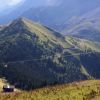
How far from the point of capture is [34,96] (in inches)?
1346

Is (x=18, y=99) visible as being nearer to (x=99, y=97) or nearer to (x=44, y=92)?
(x=44, y=92)

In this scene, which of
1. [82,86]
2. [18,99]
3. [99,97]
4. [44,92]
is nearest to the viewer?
[99,97]

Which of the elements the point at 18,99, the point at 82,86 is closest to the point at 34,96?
the point at 18,99

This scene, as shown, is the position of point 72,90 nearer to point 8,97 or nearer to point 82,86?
point 82,86

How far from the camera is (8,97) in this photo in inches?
1350

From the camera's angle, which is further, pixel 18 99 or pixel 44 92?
pixel 44 92

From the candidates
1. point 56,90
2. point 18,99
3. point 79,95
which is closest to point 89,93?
point 79,95

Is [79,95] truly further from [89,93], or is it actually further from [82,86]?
[82,86]

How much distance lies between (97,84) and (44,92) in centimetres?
719

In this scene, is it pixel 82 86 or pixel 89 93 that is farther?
pixel 82 86

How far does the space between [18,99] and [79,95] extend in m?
6.07

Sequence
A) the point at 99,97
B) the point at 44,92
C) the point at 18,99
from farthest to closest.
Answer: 1. the point at 44,92
2. the point at 18,99
3. the point at 99,97

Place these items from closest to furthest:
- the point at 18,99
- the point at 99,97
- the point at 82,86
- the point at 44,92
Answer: the point at 99,97 → the point at 18,99 → the point at 44,92 → the point at 82,86

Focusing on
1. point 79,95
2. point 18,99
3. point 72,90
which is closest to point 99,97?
point 79,95
